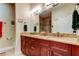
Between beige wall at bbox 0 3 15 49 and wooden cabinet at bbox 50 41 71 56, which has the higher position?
beige wall at bbox 0 3 15 49

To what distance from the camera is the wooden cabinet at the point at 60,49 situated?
1649 millimetres

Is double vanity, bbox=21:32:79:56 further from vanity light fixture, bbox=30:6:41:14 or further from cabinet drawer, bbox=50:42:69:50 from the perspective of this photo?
vanity light fixture, bbox=30:6:41:14

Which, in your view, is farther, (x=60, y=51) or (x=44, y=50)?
(x=44, y=50)

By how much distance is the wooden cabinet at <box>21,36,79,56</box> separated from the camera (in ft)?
5.32

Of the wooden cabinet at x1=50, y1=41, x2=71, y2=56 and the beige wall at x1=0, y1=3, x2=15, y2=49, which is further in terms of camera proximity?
the beige wall at x1=0, y1=3, x2=15, y2=49

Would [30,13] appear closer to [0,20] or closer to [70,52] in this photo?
[0,20]

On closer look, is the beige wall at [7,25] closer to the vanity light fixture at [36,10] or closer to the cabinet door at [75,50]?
the vanity light fixture at [36,10]

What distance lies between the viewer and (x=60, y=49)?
175cm

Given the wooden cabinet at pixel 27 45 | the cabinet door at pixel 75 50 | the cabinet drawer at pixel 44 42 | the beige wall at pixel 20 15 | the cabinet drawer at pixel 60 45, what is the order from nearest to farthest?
the cabinet door at pixel 75 50, the cabinet drawer at pixel 60 45, the cabinet drawer at pixel 44 42, the beige wall at pixel 20 15, the wooden cabinet at pixel 27 45

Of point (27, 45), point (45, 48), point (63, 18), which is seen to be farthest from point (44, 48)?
point (63, 18)

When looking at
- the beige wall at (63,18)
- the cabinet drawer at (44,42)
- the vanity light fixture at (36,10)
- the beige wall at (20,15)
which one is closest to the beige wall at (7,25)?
the beige wall at (20,15)

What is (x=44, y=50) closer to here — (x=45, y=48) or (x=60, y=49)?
(x=45, y=48)

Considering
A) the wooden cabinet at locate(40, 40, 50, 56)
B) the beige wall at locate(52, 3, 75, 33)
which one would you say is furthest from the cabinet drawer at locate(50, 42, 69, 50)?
the beige wall at locate(52, 3, 75, 33)

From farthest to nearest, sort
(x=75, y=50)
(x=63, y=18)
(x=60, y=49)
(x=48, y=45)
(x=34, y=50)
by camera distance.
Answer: (x=34, y=50), (x=63, y=18), (x=48, y=45), (x=60, y=49), (x=75, y=50)
